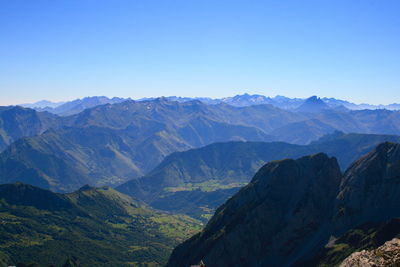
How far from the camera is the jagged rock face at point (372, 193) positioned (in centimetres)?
17862

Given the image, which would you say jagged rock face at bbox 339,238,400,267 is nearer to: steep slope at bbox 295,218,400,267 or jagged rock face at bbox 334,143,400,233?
steep slope at bbox 295,218,400,267

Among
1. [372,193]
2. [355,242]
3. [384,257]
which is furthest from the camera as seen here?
[372,193]

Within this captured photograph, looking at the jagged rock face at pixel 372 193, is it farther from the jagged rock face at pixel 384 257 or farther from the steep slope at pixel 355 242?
the jagged rock face at pixel 384 257

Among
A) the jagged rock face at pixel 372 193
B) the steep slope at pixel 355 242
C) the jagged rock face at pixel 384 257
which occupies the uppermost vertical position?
the jagged rock face at pixel 384 257

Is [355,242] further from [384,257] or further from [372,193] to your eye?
[384,257]

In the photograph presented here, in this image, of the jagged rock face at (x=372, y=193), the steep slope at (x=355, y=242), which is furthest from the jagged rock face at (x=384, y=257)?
the jagged rock face at (x=372, y=193)

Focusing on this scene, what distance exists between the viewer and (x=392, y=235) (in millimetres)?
150500

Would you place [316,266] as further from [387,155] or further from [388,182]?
[387,155]

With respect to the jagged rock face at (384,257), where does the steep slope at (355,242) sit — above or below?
below

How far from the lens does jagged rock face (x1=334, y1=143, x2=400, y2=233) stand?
178625mm

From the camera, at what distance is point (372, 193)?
186 meters

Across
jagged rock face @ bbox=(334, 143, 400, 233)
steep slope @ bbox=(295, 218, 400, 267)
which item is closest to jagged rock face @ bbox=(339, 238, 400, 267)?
steep slope @ bbox=(295, 218, 400, 267)

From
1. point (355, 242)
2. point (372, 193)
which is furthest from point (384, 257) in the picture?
point (372, 193)

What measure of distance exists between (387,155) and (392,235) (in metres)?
57.4
